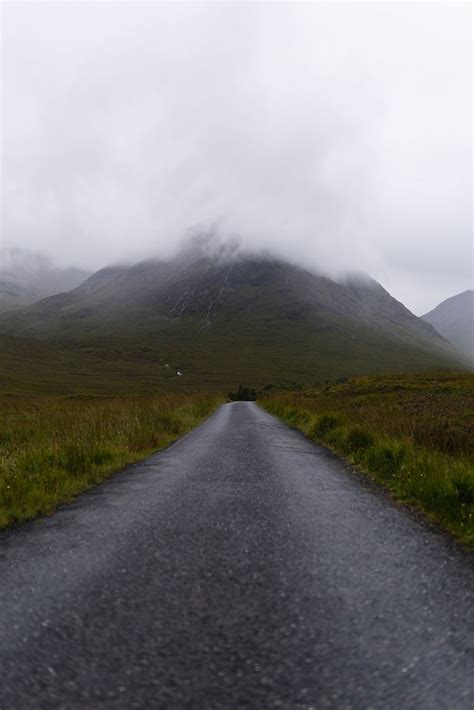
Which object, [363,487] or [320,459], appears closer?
[363,487]

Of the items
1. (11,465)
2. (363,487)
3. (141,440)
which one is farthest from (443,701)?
(141,440)

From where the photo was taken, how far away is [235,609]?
4199mm

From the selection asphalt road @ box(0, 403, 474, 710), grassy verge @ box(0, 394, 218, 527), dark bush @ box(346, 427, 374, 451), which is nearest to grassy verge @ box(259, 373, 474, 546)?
dark bush @ box(346, 427, 374, 451)

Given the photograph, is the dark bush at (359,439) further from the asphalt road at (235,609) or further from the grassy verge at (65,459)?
the grassy verge at (65,459)

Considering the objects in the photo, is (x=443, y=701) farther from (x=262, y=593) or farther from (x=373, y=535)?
(x=373, y=535)

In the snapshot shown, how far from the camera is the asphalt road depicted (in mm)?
3137

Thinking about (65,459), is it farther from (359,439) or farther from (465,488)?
(465,488)

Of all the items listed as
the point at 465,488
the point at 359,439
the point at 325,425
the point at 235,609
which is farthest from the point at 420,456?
the point at 325,425

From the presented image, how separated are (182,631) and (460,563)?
3457mm

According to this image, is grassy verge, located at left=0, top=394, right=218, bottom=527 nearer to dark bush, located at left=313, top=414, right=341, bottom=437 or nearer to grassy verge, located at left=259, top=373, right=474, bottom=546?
dark bush, located at left=313, top=414, right=341, bottom=437

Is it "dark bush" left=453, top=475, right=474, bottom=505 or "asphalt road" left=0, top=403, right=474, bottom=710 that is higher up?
"dark bush" left=453, top=475, right=474, bottom=505

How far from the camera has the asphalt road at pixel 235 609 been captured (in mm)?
3137

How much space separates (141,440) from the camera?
17.1m

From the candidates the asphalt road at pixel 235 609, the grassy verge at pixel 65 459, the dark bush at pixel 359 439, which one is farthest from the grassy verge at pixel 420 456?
the grassy verge at pixel 65 459
